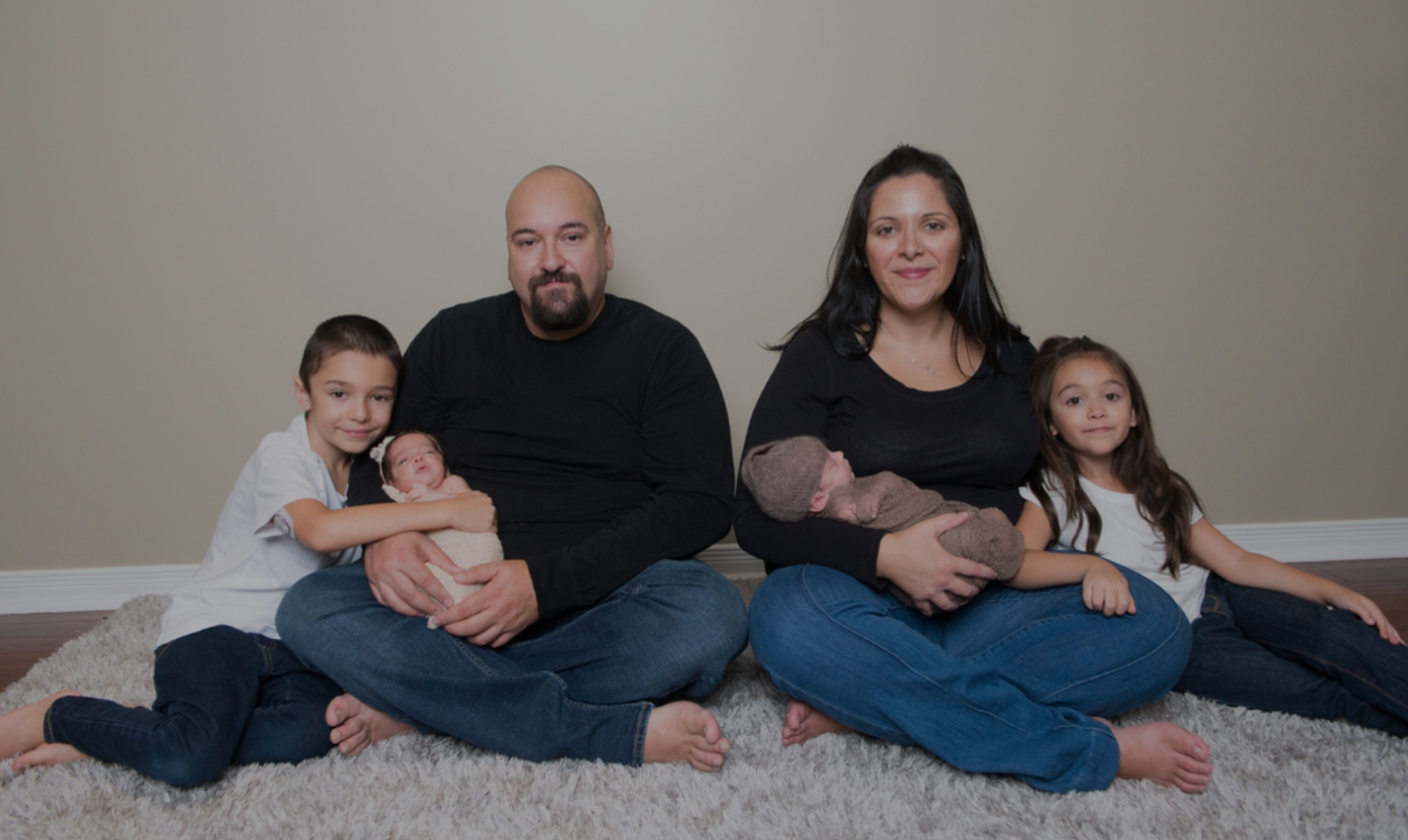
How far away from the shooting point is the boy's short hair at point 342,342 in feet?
5.93

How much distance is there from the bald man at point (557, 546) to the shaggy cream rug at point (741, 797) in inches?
3.0

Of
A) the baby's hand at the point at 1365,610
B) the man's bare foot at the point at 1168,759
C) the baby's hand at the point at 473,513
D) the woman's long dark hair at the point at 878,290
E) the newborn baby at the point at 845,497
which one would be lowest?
the man's bare foot at the point at 1168,759

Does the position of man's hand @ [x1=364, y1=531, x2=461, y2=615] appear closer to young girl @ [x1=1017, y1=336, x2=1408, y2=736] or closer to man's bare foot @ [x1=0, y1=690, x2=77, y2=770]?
man's bare foot @ [x1=0, y1=690, x2=77, y2=770]

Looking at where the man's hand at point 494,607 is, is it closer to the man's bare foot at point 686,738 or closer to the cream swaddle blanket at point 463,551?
the cream swaddle blanket at point 463,551

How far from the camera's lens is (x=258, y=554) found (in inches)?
68.7

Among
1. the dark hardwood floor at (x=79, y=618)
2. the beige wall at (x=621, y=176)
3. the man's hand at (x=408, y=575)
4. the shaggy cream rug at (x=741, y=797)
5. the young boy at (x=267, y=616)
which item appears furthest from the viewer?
the beige wall at (x=621, y=176)

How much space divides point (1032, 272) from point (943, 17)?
0.81 meters

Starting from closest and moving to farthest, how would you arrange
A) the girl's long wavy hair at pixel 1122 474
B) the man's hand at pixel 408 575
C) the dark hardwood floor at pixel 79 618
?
1. the man's hand at pixel 408 575
2. the girl's long wavy hair at pixel 1122 474
3. the dark hardwood floor at pixel 79 618

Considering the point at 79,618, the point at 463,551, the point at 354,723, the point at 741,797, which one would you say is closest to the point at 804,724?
the point at 741,797

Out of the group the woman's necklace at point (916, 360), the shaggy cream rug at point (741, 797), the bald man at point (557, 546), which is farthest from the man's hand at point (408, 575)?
the woman's necklace at point (916, 360)

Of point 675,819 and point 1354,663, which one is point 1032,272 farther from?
point 675,819

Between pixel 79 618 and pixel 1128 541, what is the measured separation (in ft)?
9.43

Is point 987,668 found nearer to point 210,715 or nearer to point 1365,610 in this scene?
point 1365,610

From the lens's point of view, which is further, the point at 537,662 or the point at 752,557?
the point at 752,557
